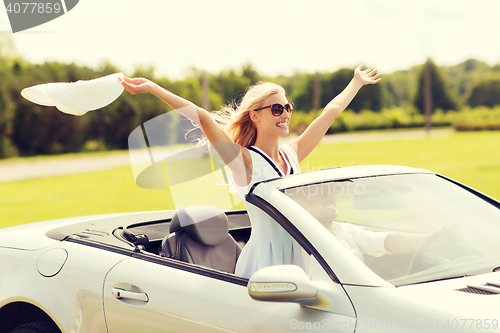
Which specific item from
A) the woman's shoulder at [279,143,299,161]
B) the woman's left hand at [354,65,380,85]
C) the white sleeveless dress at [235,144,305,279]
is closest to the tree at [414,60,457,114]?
the woman's left hand at [354,65,380,85]

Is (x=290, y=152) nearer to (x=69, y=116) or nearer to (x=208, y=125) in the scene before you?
(x=208, y=125)

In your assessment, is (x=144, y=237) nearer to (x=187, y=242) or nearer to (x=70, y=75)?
(x=187, y=242)

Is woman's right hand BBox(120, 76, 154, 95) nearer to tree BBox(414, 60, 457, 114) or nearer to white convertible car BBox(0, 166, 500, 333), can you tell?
white convertible car BBox(0, 166, 500, 333)

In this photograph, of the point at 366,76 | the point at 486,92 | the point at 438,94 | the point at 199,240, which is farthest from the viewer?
the point at 486,92

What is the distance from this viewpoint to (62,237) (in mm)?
2666

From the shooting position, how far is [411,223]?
2428 millimetres

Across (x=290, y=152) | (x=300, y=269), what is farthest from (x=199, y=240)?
(x=300, y=269)

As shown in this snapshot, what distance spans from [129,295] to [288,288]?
0.83m

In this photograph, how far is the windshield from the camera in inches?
78.2

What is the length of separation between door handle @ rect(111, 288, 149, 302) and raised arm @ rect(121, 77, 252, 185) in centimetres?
78

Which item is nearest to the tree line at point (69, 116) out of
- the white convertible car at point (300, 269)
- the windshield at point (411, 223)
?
the white convertible car at point (300, 269)

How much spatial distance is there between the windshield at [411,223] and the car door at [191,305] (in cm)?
34

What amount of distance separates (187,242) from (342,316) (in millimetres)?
1244

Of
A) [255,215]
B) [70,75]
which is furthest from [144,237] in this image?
[70,75]
